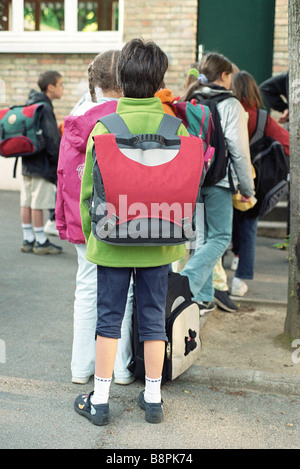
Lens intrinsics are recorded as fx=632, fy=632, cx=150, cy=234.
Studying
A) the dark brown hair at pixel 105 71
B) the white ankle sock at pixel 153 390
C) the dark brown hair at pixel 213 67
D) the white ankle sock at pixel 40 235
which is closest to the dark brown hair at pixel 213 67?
the dark brown hair at pixel 213 67

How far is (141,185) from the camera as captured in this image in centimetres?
290

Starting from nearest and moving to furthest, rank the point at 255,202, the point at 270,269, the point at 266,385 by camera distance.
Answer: the point at 266,385 < the point at 255,202 < the point at 270,269

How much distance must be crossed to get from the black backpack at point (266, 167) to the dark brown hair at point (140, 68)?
2512mm

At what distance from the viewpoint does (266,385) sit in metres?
3.69

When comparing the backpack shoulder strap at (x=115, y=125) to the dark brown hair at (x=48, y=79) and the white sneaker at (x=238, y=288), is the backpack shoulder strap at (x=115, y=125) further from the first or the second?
the dark brown hair at (x=48, y=79)

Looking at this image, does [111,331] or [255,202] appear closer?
[111,331]

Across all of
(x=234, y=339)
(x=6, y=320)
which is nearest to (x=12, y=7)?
(x=6, y=320)

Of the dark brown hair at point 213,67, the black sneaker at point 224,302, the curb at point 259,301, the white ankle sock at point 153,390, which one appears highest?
the dark brown hair at point 213,67

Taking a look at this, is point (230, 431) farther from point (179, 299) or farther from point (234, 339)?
point (234, 339)

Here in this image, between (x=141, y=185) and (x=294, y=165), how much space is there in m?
1.55

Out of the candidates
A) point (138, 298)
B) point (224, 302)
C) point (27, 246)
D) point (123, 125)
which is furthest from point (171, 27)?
point (138, 298)

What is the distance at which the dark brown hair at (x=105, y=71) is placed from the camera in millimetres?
3398

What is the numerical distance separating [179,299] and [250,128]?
7.20 ft

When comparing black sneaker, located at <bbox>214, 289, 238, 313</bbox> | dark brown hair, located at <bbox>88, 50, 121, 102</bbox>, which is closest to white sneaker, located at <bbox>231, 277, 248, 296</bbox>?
black sneaker, located at <bbox>214, 289, 238, 313</bbox>
